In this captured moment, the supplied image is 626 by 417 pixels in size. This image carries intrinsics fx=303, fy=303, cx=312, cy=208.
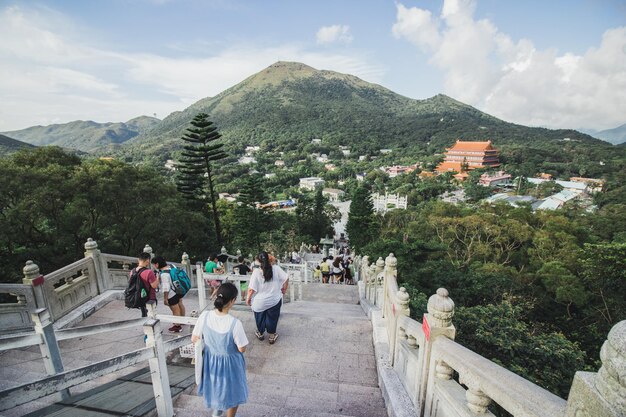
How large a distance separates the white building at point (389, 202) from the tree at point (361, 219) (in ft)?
78.0

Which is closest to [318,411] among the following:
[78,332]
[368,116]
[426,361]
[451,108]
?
[426,361]

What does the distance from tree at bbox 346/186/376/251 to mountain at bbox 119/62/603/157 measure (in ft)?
273

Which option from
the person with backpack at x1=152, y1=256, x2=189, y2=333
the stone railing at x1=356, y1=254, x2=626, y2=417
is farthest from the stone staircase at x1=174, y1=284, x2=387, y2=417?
the person with backpack at x1=152, y1=256, x2=189, y2=333

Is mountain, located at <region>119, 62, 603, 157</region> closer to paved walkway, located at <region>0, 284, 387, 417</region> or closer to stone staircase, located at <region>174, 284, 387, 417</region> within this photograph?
paved walkway, located at <region>0, 284, 387, 417</region>

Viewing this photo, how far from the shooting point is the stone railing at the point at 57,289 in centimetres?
431

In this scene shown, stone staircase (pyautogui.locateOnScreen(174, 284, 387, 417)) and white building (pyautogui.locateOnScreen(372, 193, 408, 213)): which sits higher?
stone staircase (pyautogui.locateOnScreen(174, 284, 387, 417))

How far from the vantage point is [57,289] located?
15.5 feet

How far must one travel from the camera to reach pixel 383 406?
9.31 ft

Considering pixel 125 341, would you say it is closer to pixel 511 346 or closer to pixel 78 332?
pixel 78 332

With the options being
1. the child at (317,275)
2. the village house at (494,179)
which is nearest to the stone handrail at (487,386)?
the child at (317,275)

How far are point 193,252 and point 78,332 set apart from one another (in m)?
13.2

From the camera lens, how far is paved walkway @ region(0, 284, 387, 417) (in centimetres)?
274

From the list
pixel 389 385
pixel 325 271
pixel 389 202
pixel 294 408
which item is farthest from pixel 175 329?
pixel 389 202

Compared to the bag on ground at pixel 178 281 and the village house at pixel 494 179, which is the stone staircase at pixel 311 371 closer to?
the bag on ground at pixel 178 281
